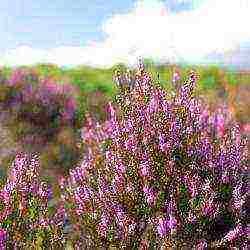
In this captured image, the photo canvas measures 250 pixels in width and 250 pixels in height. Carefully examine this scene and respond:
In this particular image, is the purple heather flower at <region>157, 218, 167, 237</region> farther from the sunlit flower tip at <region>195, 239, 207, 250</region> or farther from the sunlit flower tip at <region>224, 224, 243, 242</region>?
the sunlit flower tip at <region>224, 224, 243, 242</region>

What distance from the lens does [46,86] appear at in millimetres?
11961

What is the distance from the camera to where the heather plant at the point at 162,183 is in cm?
414

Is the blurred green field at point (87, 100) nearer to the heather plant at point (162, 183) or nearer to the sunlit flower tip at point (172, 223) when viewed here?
the heather plant at point (162, 183)

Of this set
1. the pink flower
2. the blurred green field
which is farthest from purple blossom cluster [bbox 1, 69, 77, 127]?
the pink flower

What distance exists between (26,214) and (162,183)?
2.85 feet

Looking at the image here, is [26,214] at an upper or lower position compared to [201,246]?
upper

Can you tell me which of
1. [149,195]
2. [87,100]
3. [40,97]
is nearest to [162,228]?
[149,195]

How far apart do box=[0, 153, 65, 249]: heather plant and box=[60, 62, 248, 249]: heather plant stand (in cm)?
35

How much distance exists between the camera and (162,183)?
4.30 metres

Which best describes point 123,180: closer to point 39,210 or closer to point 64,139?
point 39,210

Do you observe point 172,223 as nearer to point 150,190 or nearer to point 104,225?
point 150,190

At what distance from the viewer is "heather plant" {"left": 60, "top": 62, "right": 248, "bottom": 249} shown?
4145mm

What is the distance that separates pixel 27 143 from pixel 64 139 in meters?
0.63

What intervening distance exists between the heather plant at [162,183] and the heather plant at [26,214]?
1.16 ft
